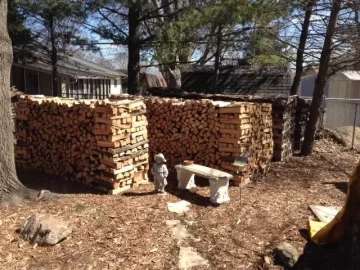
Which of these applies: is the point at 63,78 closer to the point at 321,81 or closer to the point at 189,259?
the point at 321,81

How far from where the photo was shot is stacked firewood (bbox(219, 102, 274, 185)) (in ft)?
20.9

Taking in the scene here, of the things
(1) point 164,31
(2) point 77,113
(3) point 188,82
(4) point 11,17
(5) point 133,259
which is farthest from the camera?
(3) point 188,82

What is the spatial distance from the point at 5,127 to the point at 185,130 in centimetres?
315

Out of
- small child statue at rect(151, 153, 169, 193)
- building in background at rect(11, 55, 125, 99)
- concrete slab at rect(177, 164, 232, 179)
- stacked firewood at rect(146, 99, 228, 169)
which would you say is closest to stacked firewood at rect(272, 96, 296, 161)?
stacked firewood at rect(146, 99, 228, 169)

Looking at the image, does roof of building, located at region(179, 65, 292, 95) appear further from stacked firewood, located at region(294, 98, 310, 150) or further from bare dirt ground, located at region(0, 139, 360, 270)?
bare dirt ground, located at region(0, 139, 360, 270)

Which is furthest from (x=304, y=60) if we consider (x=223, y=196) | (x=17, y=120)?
(x=17, y=120)

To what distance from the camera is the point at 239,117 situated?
6.32 m

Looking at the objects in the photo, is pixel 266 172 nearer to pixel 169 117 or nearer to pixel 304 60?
pixel 169 117

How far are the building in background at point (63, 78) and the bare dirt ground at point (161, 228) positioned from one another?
12889mm

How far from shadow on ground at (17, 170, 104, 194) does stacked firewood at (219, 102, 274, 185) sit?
7.44ft

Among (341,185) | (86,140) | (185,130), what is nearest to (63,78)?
(185,130)

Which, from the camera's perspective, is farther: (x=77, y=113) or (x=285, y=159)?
(x=285, y=159)

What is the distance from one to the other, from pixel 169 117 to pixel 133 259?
375cm

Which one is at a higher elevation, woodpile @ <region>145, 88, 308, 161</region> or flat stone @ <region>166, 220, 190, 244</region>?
woodpile @ <region>145, 88, 308, 161</region>
